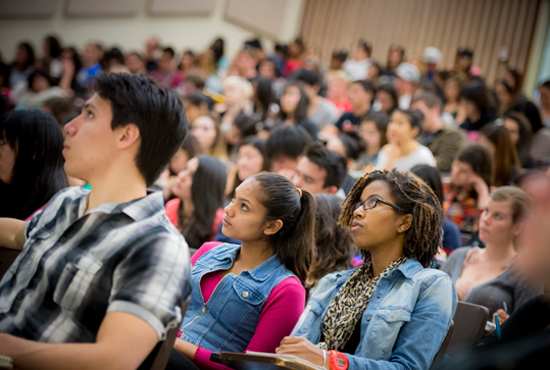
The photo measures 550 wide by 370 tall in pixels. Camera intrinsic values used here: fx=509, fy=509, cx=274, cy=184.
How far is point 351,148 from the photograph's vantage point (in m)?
4.65

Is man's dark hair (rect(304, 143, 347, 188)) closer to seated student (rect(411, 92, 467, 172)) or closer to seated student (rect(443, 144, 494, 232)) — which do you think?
seated student (rect(443, 144, 494, 232))

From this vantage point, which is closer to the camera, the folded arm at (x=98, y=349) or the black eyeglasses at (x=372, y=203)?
the folded arm at (x=98, y=349)

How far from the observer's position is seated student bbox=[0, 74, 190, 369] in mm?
1019

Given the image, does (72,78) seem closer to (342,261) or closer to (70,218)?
(342,261)

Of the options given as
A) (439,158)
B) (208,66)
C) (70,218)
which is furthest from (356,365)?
(208,66)

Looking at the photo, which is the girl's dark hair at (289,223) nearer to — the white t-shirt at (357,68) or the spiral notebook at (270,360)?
the spiral notebook at (270,360)

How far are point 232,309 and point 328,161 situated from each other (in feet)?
5.21

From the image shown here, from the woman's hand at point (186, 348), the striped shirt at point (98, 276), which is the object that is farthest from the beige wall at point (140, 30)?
the striped shirt at point (98, 276)

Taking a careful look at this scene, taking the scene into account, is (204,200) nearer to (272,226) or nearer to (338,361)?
(272,226)

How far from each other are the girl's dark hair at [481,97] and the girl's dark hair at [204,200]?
3242mm

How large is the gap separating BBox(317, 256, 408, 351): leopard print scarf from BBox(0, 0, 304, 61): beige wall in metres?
8.51

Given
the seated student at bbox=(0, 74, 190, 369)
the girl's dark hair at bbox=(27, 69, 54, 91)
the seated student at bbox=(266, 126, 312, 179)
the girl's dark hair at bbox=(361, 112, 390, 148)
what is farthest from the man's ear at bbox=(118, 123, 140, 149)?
the girl's dark hair at bbox=(27, 69, 54, 91)

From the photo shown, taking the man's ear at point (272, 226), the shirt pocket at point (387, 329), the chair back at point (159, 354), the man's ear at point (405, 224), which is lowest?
the shirt pocket at point (387, 329)

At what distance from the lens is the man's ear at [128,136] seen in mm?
1211
